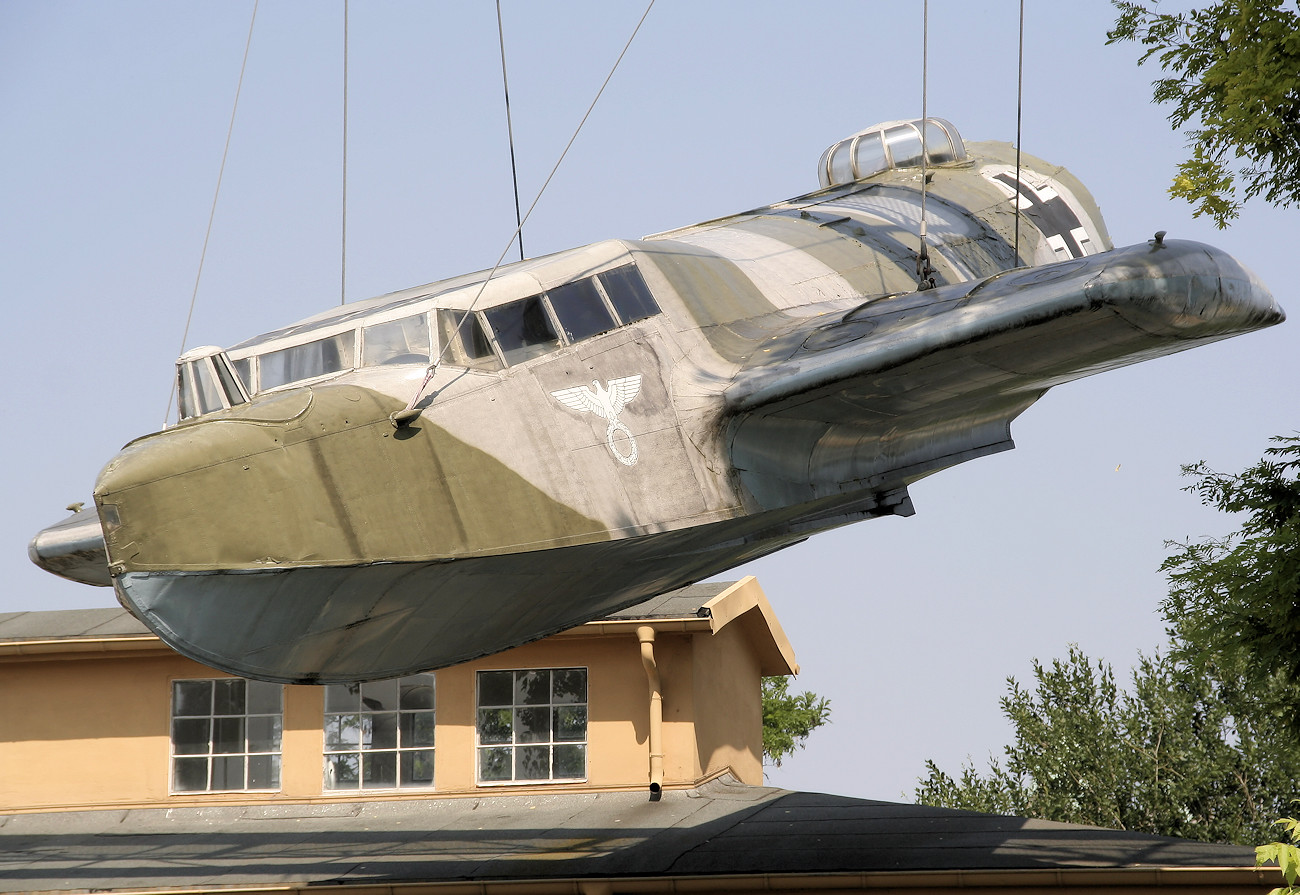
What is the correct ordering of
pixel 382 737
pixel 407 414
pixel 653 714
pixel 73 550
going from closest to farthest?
pixel 407 414, pixel 73 550, pixel 653 714, pixel 382 737

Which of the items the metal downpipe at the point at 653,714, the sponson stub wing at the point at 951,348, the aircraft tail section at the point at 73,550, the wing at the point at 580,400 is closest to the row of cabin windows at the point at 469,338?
the wing at the point at 580,400

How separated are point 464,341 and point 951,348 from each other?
3.44 meters

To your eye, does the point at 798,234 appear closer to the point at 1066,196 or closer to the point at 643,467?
the point at 643,467

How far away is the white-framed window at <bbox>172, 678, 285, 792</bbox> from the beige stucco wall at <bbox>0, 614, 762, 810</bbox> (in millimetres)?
141

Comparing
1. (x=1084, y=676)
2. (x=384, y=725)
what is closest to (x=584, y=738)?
(x=384, y=725)

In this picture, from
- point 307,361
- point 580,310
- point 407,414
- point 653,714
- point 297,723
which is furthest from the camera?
point 297,723

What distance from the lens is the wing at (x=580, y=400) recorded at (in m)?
10.6

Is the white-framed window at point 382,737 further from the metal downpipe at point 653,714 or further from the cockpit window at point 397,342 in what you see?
the cockpit window at point 397,342

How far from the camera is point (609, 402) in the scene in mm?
10773

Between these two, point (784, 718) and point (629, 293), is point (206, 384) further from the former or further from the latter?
point (784, 718)

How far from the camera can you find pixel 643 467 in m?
10.7

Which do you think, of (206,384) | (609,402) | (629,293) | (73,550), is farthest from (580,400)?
(73,550)

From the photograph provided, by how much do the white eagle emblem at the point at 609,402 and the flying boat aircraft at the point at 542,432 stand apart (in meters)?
0.02

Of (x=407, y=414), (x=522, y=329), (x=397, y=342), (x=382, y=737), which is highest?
(x=522, y=329)
